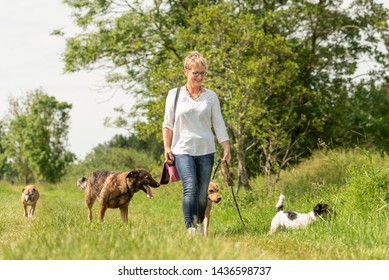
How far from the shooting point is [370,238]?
21.9 feet

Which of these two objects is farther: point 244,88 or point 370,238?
point 244,88

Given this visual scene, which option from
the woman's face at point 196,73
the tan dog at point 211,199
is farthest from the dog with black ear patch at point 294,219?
the woman's face at point 196,73

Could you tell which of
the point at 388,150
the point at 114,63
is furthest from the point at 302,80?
the point at 114,63

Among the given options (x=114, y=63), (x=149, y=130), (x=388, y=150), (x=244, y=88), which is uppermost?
(x=114, y=63)

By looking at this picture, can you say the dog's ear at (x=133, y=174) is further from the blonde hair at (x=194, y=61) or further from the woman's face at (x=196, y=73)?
the blonde hair at (x=194, y=61)

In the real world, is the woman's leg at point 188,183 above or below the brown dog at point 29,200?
above

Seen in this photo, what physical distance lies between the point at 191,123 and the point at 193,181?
2.35 feet

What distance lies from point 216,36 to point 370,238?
10.3 metres

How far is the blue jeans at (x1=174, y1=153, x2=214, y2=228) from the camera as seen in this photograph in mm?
7238

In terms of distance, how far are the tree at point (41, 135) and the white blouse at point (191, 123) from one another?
3854 cm

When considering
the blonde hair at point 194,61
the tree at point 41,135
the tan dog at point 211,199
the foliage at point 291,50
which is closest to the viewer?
the blonde hair at point 194,61

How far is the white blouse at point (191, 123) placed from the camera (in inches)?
286
